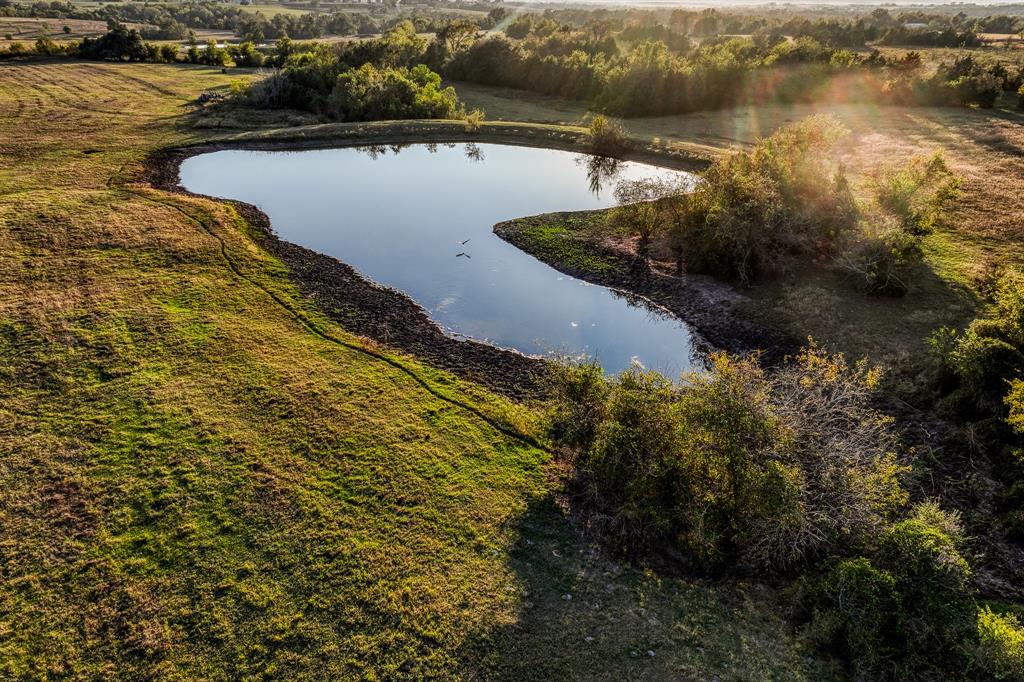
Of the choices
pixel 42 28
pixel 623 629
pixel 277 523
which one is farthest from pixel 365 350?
pixel 42 28

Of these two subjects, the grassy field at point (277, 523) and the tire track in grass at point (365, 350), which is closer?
the grassy field at point (277, 523)

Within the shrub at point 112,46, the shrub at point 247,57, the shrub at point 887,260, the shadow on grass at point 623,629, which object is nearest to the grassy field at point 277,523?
the shadow on grass at point 623,629

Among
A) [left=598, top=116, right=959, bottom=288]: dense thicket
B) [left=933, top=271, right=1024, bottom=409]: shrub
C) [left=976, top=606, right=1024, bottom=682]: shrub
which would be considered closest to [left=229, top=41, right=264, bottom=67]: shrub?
[left=598, top=116, right=959, bottom=288]: dense thicket

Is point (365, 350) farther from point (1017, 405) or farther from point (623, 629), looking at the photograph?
point (1017, 405)

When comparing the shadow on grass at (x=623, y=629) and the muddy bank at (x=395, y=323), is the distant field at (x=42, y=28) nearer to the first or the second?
the muddy bank at (x=395, y=323)

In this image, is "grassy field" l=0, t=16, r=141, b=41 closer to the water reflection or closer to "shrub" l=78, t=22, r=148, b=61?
"shrub" l=78, t=22, r=148, b=61

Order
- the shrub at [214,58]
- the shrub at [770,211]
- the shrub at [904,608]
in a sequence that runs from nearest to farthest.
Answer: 1. the shrub at [904,608]
2. the shrub at [770,211]
3. the shrub at [214,58]
